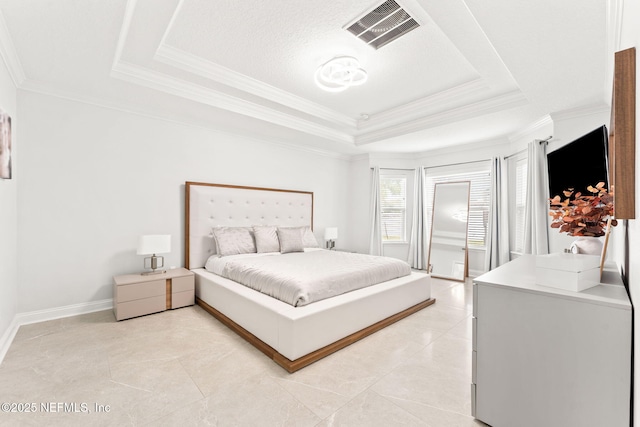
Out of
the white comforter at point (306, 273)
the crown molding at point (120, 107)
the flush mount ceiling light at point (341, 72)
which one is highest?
the flush mount ceiling light at point (341, 72)

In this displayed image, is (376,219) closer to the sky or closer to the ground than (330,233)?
closer to the sky

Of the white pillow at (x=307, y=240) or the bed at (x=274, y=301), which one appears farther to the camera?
the white pillow at (x=307, y=240)

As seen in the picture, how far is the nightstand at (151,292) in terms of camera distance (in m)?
3.04

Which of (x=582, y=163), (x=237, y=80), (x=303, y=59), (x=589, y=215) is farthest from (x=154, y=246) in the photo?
(x=582, y=163)

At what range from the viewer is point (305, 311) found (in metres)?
2.32

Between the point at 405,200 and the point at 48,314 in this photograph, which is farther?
the point at 405,200

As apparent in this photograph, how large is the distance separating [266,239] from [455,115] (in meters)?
3.19

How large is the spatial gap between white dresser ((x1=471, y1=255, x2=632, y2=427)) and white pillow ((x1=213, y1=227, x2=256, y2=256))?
3.09 meters

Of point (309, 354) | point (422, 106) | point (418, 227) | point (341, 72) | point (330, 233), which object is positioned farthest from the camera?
point (418, 227)

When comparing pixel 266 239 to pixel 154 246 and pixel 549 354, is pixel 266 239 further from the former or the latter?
pixel 549 354

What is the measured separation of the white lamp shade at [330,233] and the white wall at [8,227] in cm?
419

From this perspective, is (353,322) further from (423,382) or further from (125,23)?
(125,23)

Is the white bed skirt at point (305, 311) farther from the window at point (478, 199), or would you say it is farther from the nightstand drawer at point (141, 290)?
the window at point (478, 199)

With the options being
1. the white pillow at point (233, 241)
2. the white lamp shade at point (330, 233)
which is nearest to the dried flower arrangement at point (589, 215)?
the white pillow at point (233, 241)
